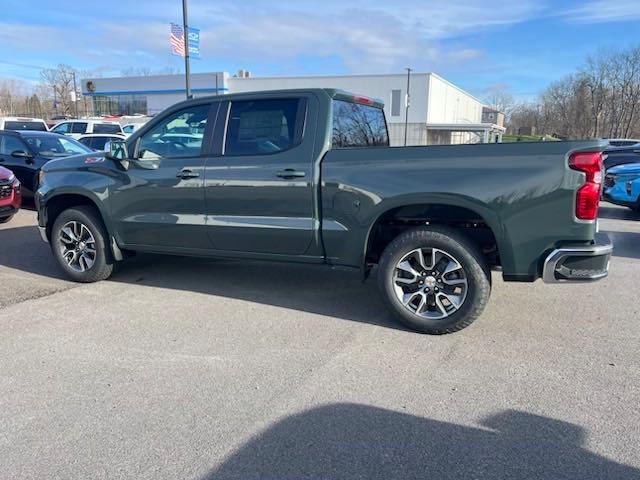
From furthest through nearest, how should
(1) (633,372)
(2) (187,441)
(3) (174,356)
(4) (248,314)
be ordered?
1. (4) (248,314)
2. (3) (174,356)
3. (1) (633,372)
4. (2) (187,441)

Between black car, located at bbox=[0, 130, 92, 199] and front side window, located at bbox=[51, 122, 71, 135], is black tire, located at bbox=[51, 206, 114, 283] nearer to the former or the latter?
black car, located at bbox=[0, 130, 92, 199]

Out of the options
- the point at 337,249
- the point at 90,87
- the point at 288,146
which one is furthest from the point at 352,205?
the point at 90,87

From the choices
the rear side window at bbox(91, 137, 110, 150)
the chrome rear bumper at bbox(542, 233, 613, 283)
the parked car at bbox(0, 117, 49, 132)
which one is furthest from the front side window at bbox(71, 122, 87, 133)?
the chrome rear bumper at bbox(542, 233, 613, 283)

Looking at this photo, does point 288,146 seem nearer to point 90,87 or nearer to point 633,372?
point 633,372

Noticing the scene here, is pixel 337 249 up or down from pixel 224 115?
down

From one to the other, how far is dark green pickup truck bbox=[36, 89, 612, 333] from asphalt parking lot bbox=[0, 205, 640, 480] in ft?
1.70

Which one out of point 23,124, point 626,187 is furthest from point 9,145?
point 626,187

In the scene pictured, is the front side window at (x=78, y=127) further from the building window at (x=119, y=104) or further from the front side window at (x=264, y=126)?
the building window at (x=119, y=104)

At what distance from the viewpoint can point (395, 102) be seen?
174ft

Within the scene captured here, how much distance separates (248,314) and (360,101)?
2389mm

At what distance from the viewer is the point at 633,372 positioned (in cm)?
370

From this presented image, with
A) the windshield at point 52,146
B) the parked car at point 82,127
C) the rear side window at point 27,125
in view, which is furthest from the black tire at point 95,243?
the parked car at point 82,127

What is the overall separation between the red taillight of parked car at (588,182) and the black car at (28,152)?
9933 millimetres

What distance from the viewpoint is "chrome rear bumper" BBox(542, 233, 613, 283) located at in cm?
393
